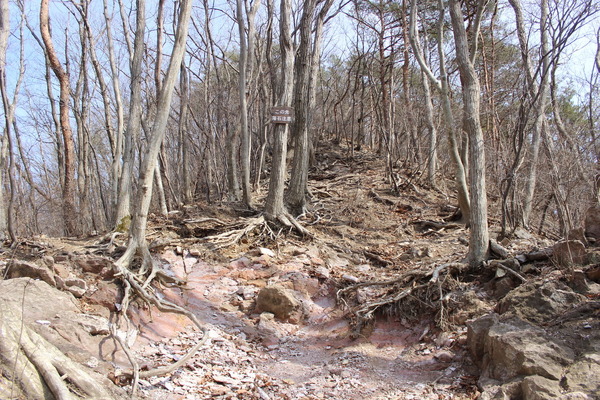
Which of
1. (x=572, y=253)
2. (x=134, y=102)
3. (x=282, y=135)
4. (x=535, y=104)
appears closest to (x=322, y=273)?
(x=282, y=135)

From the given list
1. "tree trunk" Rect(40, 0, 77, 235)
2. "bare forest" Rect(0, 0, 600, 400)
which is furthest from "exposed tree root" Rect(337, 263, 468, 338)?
"tree trunk" Rect(40, 0, 77, 235)

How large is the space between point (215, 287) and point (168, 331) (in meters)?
1.52

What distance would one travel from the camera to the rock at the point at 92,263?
188 inches

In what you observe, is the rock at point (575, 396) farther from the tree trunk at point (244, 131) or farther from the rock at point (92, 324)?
the tree trunk at point (244, 131)

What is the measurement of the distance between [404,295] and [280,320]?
5.14 ft

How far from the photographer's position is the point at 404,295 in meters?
5.00

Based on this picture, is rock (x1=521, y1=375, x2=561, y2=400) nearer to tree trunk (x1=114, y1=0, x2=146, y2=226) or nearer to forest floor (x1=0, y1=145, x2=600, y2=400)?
forest floor (x1=0, y1=145, x2=600, y2=400)

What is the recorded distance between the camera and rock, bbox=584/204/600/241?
513 centimetres

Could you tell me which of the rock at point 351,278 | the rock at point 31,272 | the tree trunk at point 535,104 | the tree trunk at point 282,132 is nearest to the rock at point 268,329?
the rock at point 351,278

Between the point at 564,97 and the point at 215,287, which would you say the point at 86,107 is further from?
the point at 564,97

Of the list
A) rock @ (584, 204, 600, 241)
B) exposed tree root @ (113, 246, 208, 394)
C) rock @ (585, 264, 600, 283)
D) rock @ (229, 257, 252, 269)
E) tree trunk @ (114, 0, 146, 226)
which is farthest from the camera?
tree trunk @ (114, 0, 146, 226)

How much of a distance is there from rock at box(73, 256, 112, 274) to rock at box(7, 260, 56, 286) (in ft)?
1.98

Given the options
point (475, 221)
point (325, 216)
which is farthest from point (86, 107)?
point (475, 221)

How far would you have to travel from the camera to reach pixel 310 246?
7.35m
